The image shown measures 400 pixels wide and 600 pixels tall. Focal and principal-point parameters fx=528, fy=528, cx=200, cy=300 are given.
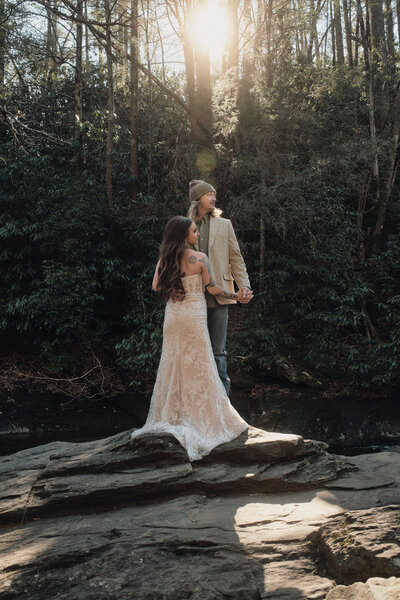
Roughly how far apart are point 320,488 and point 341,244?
26.1ft

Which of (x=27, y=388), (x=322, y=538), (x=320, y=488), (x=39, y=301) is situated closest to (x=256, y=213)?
(x=39, y=301)

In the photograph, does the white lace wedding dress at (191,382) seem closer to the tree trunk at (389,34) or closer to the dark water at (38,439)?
the dark water at (38,439)

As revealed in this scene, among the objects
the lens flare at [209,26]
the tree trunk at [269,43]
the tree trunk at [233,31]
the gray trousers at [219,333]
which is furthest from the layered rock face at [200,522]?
the tree trunk at [233,31]

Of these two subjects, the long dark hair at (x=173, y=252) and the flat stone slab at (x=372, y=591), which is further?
the long dark hair at (x=173, y=252)

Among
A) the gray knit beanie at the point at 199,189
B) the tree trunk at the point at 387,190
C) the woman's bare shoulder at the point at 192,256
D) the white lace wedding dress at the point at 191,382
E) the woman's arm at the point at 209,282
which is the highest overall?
the tree trunk at the point at 387,190

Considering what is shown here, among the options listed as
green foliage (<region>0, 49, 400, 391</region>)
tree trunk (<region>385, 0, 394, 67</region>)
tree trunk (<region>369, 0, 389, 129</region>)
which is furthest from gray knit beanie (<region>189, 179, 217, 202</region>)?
tree trunk (<region>385, 0, 394, 67</region>)

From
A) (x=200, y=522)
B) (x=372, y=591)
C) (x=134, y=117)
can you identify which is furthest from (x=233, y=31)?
(x=372, y=591)

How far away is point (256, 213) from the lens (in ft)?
36.9

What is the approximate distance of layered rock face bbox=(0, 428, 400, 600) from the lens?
2.89 metres

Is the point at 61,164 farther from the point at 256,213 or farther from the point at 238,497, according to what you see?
the point at 238,497

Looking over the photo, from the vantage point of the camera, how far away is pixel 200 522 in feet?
11.5

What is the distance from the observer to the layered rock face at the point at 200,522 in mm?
2893

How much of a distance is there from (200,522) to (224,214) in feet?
28.4

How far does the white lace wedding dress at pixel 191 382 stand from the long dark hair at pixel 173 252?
0.11 m
